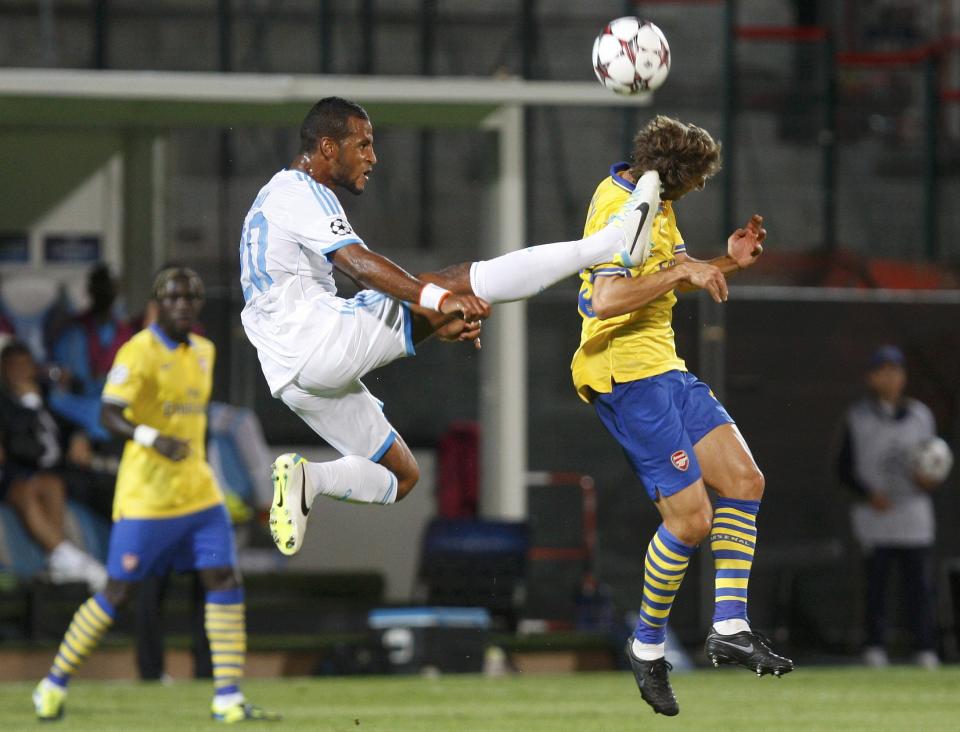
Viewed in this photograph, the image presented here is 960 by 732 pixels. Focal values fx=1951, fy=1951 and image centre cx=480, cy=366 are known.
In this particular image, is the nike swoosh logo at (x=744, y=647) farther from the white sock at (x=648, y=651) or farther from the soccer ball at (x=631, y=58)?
the soccer ball at (x=631, y=58)

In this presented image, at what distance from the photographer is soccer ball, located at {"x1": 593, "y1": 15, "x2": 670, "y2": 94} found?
7.71m

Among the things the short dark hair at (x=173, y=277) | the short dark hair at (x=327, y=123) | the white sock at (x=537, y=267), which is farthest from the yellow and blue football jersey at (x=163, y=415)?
the white sock at (x=537, y=267)

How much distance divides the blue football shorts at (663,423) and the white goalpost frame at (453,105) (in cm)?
499

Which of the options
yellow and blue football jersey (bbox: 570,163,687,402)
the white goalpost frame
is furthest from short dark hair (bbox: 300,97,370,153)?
the white goalpost frame

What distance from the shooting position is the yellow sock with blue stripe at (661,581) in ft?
24.4

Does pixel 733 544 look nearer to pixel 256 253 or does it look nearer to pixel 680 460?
pixel 680 460

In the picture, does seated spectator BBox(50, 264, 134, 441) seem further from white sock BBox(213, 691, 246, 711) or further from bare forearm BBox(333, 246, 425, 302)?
bare forearm BBox(333, 246, 425, 302)

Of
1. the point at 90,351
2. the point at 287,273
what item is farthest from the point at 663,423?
the point at 90,351

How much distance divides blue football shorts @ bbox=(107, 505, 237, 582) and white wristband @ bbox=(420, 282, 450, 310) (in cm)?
320

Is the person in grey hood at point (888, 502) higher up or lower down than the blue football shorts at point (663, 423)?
lower down

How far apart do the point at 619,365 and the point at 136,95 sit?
6019 mm

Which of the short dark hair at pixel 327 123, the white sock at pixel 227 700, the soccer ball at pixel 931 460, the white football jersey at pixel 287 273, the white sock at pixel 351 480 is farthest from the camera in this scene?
the soccer ball at pixel 931 460

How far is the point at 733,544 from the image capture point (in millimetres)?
7438

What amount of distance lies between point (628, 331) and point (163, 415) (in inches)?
132
